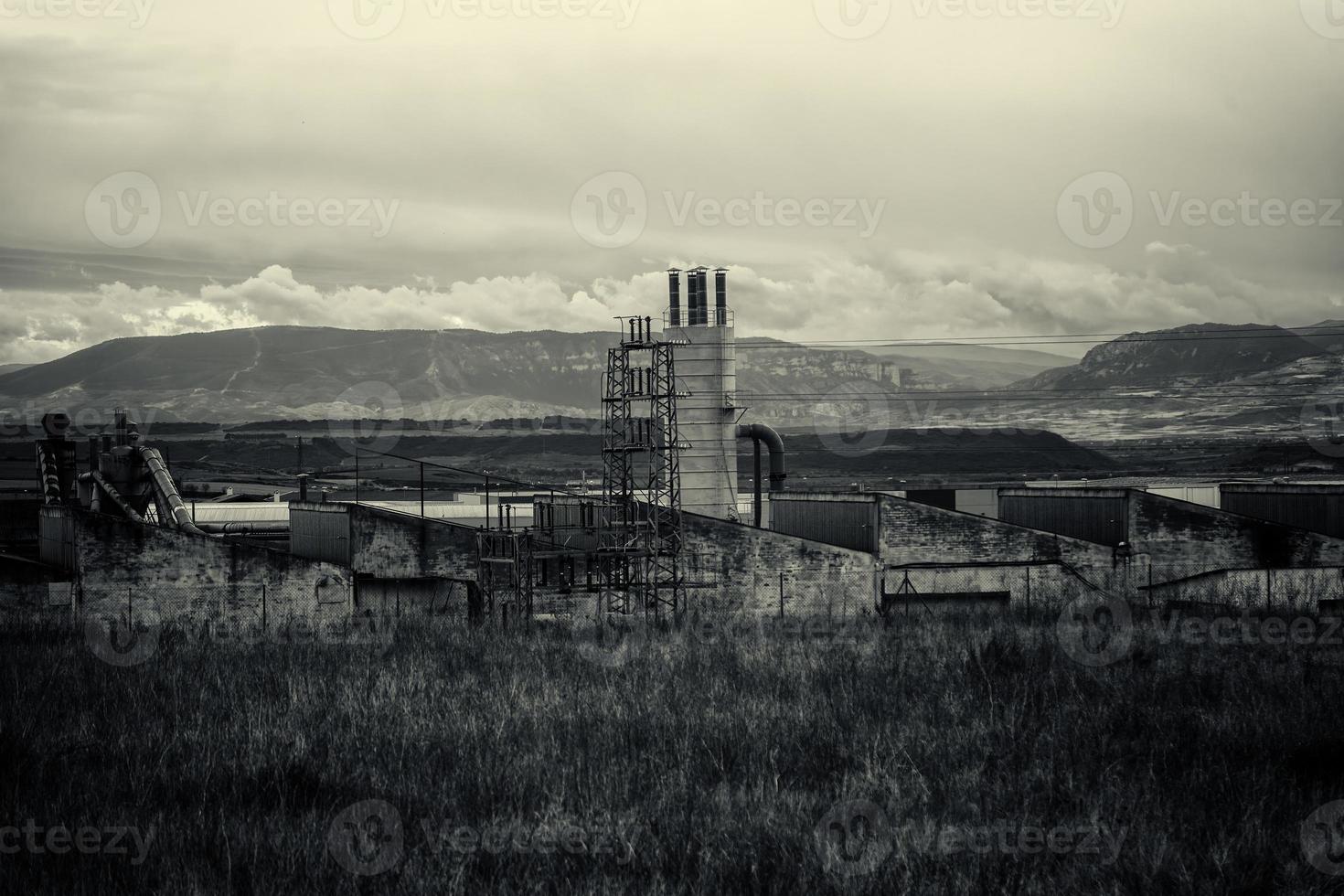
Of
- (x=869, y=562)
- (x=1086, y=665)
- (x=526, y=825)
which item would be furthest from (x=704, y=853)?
(x=869, y=562)

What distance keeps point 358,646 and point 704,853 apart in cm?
994

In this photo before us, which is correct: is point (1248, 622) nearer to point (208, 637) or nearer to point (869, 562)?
point (869, 562)

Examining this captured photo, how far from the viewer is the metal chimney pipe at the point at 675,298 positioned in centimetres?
3600

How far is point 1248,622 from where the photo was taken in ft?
66.2

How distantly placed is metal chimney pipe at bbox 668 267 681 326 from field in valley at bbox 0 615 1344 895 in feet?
72.2

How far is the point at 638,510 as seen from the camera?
27.3m

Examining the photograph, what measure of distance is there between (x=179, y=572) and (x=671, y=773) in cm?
1713

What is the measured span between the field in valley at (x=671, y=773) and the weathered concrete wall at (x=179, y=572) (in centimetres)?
856

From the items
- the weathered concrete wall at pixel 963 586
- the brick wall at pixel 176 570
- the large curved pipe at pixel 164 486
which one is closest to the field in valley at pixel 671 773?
the brick wall at pixel 176 570

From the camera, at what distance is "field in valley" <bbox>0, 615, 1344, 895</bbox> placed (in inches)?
296

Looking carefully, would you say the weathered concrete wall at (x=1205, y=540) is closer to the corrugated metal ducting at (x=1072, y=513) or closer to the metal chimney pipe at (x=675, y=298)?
the corrugated metal ducting at (x=1072, y=513)

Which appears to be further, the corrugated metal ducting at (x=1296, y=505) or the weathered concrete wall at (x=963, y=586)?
the corrugated metal ducting at (x=1296, y=505)

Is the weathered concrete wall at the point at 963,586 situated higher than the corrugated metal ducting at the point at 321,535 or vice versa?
the corrugated metal ducting at the point at 321,535

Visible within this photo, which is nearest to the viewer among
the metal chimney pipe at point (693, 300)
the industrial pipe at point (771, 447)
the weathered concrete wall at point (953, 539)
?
the weathered concrete wall at point (953, 539)
